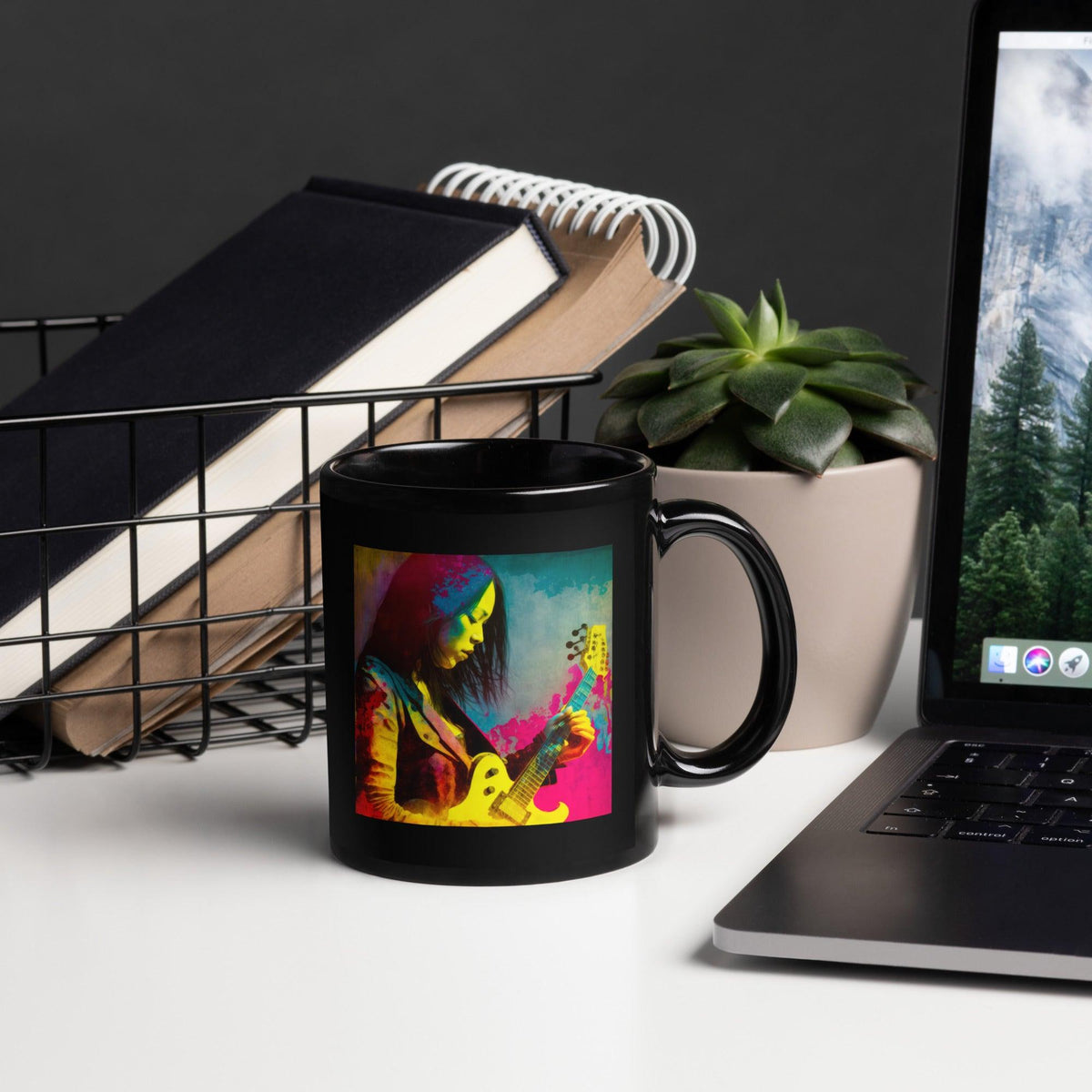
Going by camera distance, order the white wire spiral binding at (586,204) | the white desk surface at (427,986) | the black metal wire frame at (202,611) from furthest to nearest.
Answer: the white wire spiral binding at (586,204), the black metal wire frame at (202,611), the white desk surface at (427,986)

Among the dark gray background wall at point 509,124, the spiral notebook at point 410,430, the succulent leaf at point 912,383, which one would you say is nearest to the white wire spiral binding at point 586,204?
the spiral notebook at point 410,430

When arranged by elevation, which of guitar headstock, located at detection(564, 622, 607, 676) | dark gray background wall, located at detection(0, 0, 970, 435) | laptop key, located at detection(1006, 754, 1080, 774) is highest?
dark gray background wall, located at detection(0, 0, 970, 435)

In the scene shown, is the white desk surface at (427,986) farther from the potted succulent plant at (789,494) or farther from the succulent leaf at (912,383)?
the succulent leaf at (912,383)

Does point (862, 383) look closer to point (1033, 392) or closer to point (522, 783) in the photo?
point (1033, 392)

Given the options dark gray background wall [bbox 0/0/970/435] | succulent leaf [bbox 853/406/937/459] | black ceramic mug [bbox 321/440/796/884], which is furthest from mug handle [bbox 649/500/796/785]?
dark gray background wall [bbox 0/0/970/435]

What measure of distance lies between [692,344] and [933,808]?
0.79 feet

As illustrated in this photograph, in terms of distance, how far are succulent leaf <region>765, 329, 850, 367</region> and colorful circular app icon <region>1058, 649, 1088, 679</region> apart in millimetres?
159

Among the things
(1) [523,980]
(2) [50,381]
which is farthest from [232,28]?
(1) [523,980]

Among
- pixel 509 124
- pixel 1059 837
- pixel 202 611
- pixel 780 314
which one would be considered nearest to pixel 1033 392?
pixel 780 314

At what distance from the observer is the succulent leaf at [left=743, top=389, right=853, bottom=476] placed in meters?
0.64

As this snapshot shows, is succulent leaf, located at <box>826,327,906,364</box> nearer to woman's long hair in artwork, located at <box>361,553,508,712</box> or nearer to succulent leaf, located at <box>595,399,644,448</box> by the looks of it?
succulent leaf, located at <box>595,399,644,448</box>

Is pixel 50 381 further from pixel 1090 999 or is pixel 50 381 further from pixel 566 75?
pixel 566 75

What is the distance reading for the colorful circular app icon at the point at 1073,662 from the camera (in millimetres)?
688

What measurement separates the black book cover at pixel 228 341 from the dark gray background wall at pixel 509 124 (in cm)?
65
